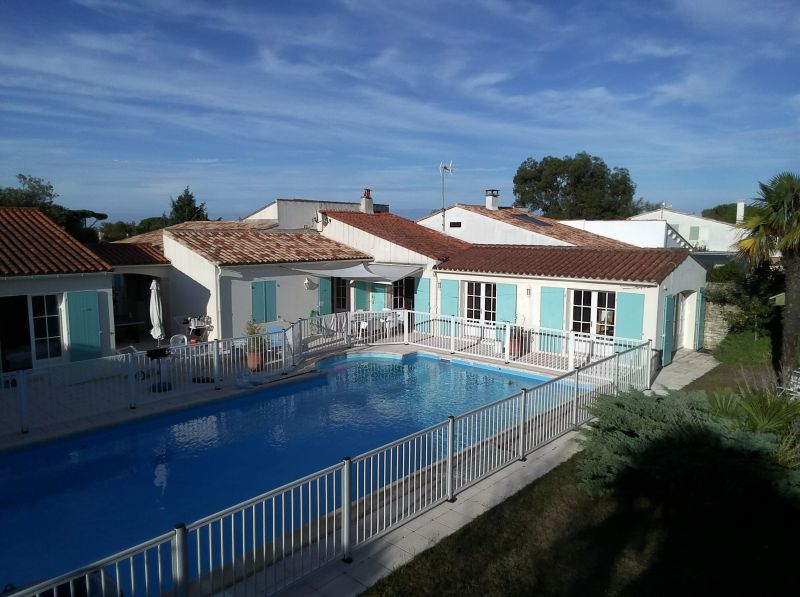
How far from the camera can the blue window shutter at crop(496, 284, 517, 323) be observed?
20.2 meters

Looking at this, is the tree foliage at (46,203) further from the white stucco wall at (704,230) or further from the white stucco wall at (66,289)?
the white stucco wall at (704,230)

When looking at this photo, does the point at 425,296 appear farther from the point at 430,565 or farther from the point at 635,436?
the point at 430,565

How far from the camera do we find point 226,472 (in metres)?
11.0

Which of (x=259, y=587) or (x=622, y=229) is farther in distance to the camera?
(x=622, y=229)

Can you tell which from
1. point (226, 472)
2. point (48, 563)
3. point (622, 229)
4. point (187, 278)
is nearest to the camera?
point (48, 563)

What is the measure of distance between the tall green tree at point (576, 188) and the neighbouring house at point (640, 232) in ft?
114

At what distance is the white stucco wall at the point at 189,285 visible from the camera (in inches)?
766

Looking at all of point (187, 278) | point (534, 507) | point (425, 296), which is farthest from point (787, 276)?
point (187, 278)

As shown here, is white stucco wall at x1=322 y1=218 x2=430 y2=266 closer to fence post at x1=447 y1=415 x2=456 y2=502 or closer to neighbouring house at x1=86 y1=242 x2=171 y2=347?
neighbouring house at x1=86 y1=242 x2=171 y2=347

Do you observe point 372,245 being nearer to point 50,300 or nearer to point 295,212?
point 295,212

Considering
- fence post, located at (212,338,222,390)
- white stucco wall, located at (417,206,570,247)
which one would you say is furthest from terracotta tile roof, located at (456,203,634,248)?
fence post, located at (212,338,222,390)

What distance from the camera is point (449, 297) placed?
2209 cm

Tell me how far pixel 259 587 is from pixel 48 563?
397 centimetres

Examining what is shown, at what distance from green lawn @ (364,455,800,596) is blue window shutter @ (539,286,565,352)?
10.0m
